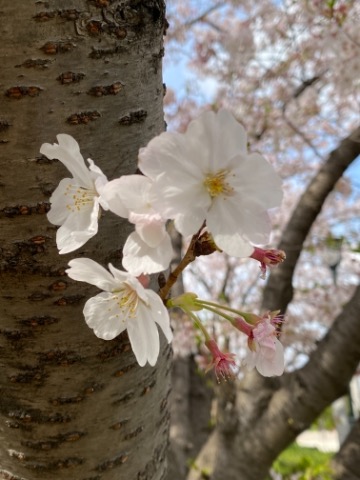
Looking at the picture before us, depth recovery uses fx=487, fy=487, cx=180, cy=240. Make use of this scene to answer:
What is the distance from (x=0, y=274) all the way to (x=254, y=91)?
5.23 meters

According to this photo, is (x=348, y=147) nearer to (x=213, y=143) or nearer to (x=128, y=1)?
(x=128, y=1)

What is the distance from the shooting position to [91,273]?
57 centimetres

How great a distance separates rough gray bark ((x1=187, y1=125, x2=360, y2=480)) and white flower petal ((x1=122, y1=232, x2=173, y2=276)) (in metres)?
1.73

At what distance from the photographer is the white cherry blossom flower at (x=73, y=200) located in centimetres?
57

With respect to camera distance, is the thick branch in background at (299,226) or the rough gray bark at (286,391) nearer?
the rough gray bark at (286,391)

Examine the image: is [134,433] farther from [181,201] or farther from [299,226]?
[299,226]

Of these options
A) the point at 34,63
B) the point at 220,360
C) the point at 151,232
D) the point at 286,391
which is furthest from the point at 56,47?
the point at 286,391

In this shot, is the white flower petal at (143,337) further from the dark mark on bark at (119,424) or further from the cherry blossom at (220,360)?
the dark mark on bark at (119,424)

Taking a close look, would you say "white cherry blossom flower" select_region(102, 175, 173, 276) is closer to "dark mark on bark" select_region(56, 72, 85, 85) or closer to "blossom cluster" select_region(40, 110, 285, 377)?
"blossom cluster" select_region(40, 110, 285, 377)

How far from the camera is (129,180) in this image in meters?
0.48

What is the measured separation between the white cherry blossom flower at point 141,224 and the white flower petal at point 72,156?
0.10 metres

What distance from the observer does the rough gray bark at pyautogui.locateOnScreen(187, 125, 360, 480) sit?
2.09m

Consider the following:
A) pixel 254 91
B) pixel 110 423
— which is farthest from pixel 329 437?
pixel 110 423

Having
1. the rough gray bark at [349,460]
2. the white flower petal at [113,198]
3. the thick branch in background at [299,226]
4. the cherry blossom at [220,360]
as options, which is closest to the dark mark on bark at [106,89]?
the white flower petal at [113,198]
